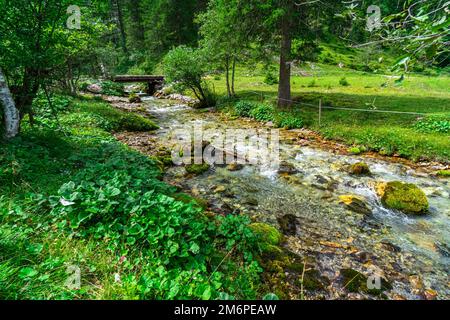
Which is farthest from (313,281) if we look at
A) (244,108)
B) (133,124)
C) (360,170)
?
(244,108)

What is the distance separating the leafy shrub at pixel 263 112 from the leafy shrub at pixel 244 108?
374 mm

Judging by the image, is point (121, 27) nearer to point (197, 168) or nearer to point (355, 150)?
point (197, 168)

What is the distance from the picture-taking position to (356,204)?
240 inches

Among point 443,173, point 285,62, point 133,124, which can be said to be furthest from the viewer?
point 285,62

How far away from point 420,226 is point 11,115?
8.90 metres

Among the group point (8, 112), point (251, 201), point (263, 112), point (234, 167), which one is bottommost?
point (251, 201)

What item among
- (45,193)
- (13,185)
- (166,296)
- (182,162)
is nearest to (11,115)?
(13,185)

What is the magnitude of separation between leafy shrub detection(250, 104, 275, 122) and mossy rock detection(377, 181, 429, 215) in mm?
7662

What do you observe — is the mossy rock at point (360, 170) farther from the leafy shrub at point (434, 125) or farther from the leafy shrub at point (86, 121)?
the leafy shrub at point (86, 121)

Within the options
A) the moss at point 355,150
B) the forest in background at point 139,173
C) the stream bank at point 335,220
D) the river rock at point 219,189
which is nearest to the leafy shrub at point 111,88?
the forest in background at point 139,173

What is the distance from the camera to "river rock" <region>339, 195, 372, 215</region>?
589 centimetres

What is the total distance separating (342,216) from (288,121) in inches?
296

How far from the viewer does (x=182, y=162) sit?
27.8 ft
